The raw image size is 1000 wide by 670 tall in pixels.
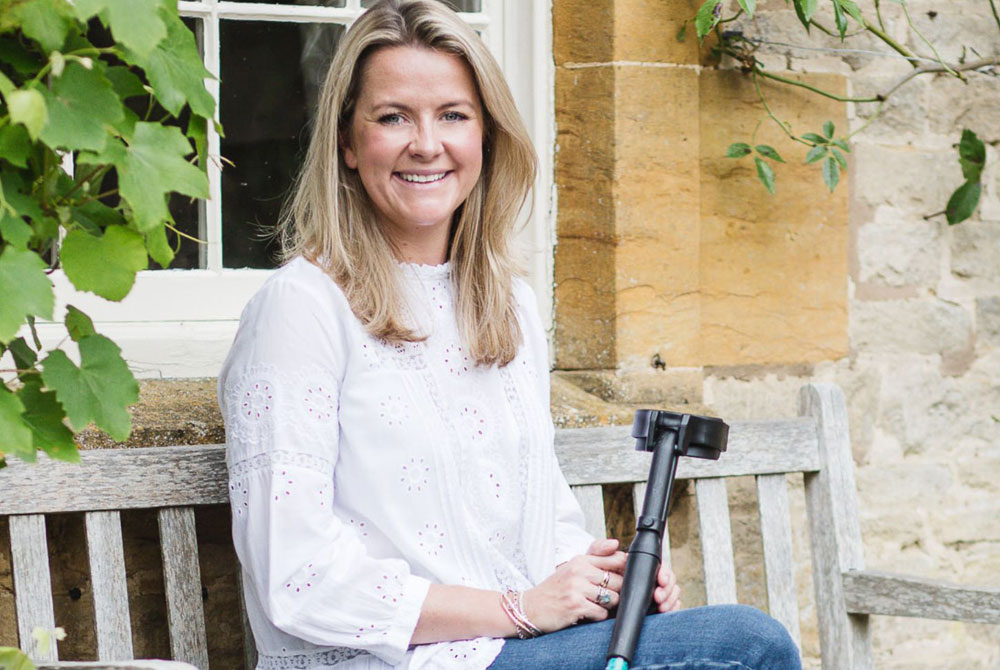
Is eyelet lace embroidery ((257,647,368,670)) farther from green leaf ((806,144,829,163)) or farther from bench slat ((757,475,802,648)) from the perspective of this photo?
green leaf ((806,144,829,163))

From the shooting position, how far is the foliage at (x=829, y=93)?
286cm

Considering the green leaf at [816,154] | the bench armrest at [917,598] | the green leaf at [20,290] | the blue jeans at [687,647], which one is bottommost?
the bench armrest at [917,598]

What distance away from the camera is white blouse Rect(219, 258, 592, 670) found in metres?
1.91

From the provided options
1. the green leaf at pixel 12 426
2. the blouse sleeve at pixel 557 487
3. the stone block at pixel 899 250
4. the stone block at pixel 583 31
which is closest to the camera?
the green leaf at pixel 12 426

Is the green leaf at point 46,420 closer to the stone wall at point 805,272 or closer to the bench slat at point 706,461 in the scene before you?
the bench slat at point 706,461

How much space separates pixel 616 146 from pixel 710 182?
29 centimetres

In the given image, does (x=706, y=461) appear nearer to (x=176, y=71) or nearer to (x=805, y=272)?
(x=805, y=272)

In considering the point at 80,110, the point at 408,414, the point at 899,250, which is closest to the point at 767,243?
the point at 899,250

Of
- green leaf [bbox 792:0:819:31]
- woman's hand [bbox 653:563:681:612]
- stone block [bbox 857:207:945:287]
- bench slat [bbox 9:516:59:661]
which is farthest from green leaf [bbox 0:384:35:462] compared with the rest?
stone block [bbox 857:207:945:287]

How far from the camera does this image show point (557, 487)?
2.35m

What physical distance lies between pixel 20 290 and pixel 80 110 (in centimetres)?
15

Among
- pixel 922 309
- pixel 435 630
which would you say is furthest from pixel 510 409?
pixel 922 309

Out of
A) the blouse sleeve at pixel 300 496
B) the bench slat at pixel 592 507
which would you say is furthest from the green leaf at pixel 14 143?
the bench slat at pixel 592 507

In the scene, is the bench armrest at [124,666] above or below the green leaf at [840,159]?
below
